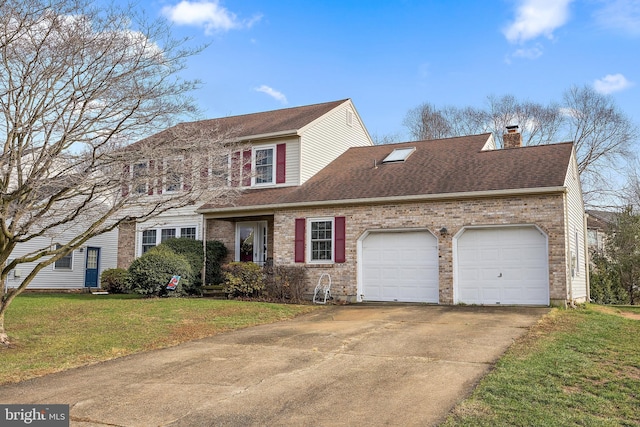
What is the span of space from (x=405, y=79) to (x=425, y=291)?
327 inches

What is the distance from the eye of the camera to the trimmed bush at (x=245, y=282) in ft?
52.8

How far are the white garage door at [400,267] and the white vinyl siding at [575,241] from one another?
342 centimetres

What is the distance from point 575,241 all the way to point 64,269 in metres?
20.5

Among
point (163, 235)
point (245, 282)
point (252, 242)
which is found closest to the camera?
point (245, 282)

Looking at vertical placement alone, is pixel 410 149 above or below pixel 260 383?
above

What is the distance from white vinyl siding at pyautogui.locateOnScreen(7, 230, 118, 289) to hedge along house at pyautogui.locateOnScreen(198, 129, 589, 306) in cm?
884

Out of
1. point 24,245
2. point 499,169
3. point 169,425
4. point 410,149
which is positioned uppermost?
point 410,149

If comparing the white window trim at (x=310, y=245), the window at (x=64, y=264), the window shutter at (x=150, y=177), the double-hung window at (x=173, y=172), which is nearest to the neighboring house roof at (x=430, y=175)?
the white window trim at (x=310, y=245)

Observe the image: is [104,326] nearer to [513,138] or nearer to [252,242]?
[252,242]

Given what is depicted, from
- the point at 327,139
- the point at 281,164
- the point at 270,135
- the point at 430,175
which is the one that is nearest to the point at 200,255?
the point at 281,164

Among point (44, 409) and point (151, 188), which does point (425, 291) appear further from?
point (44, 409)

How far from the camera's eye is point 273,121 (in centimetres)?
2045

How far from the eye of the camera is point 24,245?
2212 cm

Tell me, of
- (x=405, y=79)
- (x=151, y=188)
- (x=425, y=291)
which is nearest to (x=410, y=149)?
(x=405, y=79)
